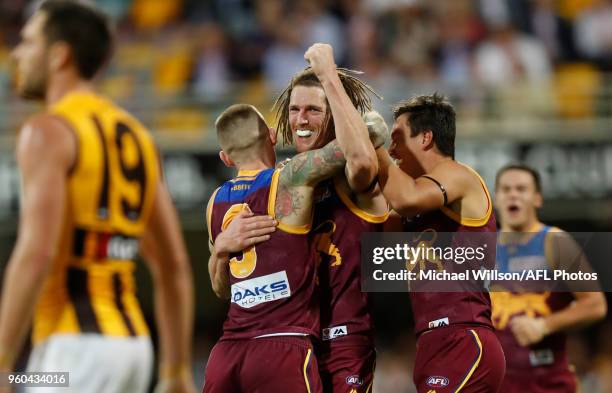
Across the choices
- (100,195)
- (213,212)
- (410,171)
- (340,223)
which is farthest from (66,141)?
(410,171)

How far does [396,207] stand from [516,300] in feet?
8.57

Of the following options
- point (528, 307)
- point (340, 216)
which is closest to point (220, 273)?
point (340, 216)

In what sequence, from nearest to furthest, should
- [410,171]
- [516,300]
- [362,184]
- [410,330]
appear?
1. [362,184]
2. [410,171]
3. [516,300]
4. [410,330]

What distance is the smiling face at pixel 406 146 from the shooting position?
6145 mm

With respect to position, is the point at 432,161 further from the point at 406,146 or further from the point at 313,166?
the point at 313,166

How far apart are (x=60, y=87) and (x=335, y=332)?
80.5 inches

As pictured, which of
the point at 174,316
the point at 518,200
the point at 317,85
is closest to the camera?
the point at 174,316

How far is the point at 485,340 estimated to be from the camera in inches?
228

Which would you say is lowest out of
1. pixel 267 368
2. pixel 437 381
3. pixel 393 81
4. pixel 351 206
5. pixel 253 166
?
pixel 437 381

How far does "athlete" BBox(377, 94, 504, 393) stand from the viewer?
5.72 metres

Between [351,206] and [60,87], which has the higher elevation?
[60,87]

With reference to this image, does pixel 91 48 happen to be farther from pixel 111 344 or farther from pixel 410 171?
pixel 410 171

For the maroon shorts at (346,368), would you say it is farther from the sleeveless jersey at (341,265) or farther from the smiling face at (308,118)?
the smiling face at (308,118)

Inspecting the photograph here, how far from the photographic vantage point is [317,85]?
5953 millimetres
